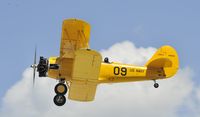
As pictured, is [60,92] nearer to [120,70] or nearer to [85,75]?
[85,75]

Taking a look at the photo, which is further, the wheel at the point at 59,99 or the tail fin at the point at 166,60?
the tail fin at the point at 166,60

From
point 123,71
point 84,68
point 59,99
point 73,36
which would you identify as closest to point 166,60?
point 123,71

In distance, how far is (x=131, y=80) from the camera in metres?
22.5

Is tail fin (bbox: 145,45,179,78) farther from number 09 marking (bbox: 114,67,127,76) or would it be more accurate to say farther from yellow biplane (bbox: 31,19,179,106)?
number 09 marking (bbox: 114,67,127,76)

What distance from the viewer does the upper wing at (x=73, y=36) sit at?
1959 cm

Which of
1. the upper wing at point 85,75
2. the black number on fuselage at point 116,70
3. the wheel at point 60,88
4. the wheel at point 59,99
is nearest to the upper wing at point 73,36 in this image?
the upper wing at point 85,75

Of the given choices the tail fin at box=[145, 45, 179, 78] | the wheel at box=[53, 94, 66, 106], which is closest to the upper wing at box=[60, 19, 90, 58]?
the wheel at box=[53, 94, 66, 106]

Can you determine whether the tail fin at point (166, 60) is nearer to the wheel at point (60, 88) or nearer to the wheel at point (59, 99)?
the wheel at point (60, 88)

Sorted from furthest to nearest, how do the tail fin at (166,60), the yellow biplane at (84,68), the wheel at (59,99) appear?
the tail fin at (166,60), the wheel at (59,99), the yellow biplane at (84,68)

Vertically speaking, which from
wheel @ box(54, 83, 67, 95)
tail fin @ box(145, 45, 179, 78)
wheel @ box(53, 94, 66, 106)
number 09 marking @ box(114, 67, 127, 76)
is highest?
tail fin @ box(145, 45, 179, 78)

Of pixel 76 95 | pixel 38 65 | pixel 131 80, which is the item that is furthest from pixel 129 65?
pixel 38 65

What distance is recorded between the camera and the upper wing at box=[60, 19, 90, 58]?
1959 centimetres

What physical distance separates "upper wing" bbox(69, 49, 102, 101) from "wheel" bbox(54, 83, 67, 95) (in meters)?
0.42

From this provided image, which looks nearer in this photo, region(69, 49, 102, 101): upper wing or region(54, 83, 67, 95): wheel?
region(69, 49, 102, 101): upper wing
